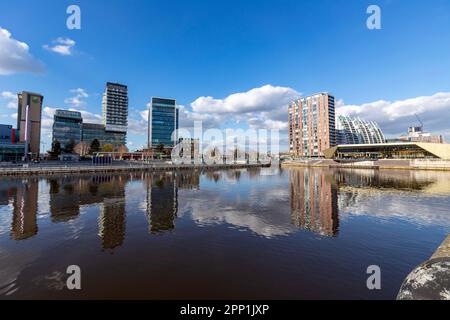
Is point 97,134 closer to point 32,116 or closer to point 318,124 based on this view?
point 32,116

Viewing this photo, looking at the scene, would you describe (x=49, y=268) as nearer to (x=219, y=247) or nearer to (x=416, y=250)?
(x=219, y=247)

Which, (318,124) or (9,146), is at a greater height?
(318,124)

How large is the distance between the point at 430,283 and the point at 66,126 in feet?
690

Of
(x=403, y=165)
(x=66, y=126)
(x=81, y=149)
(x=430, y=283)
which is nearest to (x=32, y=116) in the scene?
(x=81, y=149)

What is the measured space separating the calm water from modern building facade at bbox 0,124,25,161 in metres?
110

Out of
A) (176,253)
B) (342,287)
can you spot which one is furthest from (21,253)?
(342,287)

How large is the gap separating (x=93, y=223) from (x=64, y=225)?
2070 mm

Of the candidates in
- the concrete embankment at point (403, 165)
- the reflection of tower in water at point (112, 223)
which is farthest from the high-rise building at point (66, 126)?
the concrete embankment at point (403, 165)

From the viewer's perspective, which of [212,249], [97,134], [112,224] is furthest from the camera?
[97,134]

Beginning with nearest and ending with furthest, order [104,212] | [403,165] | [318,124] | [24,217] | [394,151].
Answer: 1. [24,217]
2. [104,212]
3. [403,165]
4. [394,151]
5. [318,124]

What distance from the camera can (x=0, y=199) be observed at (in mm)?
26844

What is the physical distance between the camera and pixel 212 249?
511 inches

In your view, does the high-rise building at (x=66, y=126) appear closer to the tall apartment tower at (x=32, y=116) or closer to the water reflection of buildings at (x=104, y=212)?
the tall apartment tower at (x=32, y=116)

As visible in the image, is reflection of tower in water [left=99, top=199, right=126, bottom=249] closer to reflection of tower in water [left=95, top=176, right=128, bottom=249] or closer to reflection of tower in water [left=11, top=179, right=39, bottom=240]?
reflection of tower in water [left=95, top=176, right=128, bottom=249]
